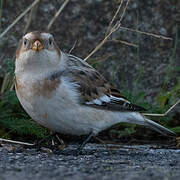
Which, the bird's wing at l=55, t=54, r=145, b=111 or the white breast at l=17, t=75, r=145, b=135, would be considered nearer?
the white breast at l=17, t=75, r=145, b=135

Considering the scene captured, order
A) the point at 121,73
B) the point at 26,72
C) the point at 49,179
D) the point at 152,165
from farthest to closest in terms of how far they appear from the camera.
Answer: the point at 121,73 → the point at 26,72 → the point at 152,165 → the point at 49,179

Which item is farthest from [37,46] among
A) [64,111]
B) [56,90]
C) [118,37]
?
[118,37]

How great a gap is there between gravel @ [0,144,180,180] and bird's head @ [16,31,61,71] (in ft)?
2.18

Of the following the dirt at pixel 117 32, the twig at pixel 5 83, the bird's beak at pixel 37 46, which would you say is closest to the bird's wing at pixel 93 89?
the bird's beak at pixel 37 46

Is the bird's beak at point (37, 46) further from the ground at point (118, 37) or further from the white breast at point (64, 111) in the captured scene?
the ground at point (118, 37)

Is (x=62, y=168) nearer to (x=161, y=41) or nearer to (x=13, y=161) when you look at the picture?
(x=13, y=161)

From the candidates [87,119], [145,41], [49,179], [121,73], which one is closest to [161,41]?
[145,41]

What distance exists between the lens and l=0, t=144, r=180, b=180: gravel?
8.64ft

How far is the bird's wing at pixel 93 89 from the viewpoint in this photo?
→ 3830mm

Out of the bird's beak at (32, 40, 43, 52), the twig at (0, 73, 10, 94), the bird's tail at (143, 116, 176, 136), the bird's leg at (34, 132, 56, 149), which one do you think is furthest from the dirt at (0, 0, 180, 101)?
the bird's beak at (32, 40, 43, 52)

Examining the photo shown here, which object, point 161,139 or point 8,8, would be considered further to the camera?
point 8,8

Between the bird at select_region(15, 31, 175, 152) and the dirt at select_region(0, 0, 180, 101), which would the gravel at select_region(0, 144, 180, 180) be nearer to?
the bird at select_region(15, 31, 175, 152)

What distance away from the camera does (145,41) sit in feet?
18.3

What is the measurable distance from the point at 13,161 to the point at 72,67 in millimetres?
1003
